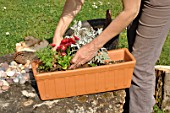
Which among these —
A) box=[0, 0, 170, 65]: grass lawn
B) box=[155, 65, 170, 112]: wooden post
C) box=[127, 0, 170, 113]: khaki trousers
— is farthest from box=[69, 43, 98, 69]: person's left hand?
box=[0, 0, 170, 65]: grass lawn

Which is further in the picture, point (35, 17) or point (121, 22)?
point (35, 17)

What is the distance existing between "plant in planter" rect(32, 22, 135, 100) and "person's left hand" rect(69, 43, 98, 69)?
5 centimetres

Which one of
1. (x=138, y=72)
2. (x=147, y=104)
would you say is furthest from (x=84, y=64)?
(x=147, y=104)

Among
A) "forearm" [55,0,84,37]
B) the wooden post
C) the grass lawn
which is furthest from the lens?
the grass lawn

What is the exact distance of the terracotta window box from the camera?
2.68m

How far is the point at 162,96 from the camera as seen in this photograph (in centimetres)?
386

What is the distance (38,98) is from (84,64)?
18.1 inches

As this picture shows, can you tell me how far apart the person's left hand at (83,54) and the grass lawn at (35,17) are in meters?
2.06

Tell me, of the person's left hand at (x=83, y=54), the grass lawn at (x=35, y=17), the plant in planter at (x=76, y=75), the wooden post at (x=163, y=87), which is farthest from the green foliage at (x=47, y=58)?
the grass lawn at (x=35, y=17)

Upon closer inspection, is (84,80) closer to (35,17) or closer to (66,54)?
(66,54)

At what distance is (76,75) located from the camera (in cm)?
270

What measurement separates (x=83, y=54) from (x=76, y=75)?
0.17 metres

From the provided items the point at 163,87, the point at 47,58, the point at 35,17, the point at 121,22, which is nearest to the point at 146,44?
the point at 121,22

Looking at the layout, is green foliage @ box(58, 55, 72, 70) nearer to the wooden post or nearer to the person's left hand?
the person's left hand
